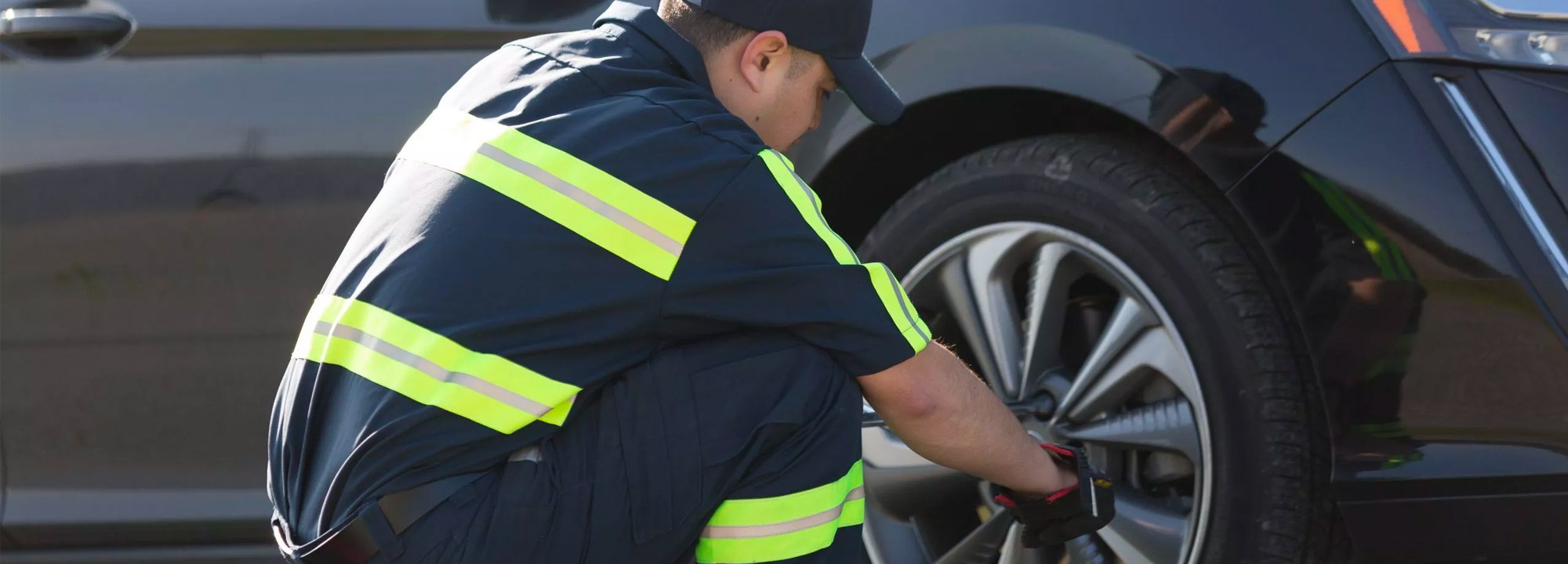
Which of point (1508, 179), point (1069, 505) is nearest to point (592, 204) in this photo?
point (1069, 505)

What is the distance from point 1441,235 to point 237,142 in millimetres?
1709

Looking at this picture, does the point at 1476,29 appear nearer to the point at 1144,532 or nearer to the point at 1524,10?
the point at 1524,10

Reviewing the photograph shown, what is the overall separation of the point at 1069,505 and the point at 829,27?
64cm

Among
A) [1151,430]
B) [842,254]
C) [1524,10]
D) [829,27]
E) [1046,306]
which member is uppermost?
[829,27]

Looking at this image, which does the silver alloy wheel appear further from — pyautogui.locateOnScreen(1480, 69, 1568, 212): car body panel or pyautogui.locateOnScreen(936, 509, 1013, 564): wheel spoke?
pyautogui.locateOnScreen(1480, 69, 1568, 212): car body panel

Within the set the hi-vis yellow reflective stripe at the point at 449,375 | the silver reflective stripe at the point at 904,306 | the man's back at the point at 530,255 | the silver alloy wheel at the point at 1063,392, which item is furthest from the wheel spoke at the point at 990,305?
the hi-vis yellow reflective stripe at the point at 449,375

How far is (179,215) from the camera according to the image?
239cm

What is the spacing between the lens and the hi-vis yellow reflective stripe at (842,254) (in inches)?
59.6

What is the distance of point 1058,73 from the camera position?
1.94 metres

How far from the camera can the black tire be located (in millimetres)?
1816

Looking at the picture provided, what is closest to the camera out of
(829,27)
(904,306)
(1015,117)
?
(904,306)

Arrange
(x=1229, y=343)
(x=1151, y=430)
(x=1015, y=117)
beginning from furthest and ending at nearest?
(x=1015, y=117)
(x=1151, y=430)
(x=1229, y=343)

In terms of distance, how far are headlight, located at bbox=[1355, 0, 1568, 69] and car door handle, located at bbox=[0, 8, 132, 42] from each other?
1.87 metres

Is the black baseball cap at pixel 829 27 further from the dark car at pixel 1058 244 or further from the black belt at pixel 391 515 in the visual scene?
the black belt at pixel 391 515
